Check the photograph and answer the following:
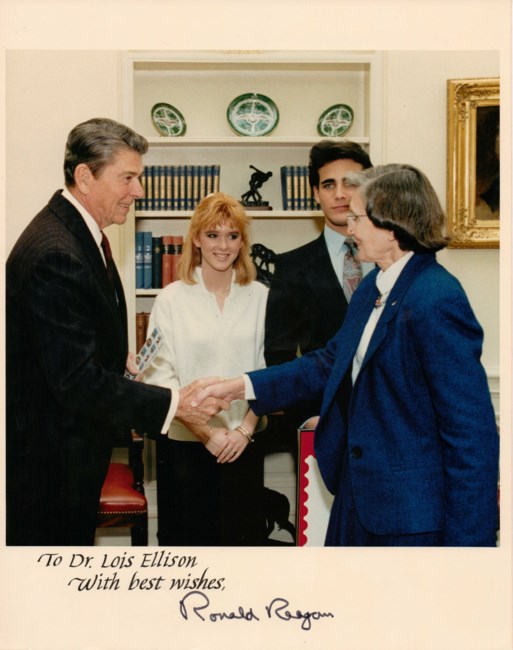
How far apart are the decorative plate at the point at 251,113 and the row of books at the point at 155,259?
0.64 metres

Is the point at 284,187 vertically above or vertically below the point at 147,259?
above

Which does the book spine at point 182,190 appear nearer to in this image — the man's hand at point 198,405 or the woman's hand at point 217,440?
the man's hand at point 198,405

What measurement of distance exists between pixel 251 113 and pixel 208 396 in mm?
1307

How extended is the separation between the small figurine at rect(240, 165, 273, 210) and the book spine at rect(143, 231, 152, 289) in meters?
0.43

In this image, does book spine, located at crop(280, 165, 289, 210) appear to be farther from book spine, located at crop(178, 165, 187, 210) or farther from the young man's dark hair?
book spine, located at crop(178, 165, 187, 210)

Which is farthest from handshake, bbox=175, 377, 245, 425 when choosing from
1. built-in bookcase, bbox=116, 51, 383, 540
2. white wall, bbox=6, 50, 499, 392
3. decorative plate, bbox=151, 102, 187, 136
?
decorative plate, bbox=151, 102, 187, 136

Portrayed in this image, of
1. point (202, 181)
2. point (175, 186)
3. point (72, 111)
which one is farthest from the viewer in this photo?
point (202, 181)

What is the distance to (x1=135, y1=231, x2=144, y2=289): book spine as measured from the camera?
2.67m

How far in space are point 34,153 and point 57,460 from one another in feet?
3.36

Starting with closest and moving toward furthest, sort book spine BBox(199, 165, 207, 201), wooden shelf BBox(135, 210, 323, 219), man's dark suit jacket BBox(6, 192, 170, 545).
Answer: man's dark suit jacket BBox(6, 192, 170, 545)
wooden shelf BBox(135, 210, 323, 219)
book spine BBox(199, 165, 207, 201)

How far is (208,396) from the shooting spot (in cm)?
233

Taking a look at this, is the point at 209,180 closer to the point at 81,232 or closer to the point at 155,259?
Answer: the point at 155,259

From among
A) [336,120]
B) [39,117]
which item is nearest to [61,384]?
[39,117]
